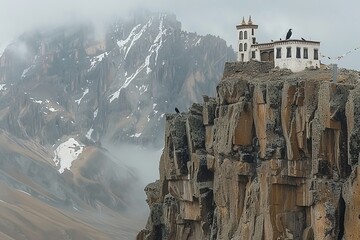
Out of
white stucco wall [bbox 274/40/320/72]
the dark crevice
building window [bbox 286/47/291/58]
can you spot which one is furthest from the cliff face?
building window [bbox 286/47/291/58]

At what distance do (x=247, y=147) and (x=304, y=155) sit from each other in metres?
7.39

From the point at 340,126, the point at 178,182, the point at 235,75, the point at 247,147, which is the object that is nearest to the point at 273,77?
the point at 235,75

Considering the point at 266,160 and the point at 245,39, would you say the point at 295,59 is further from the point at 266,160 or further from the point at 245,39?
the point at 266,160

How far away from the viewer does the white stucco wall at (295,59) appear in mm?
78375

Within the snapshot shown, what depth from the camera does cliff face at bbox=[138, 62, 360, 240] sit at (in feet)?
161

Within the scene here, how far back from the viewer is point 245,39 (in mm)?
95438

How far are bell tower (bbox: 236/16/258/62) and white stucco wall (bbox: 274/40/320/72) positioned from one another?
42.1 feet

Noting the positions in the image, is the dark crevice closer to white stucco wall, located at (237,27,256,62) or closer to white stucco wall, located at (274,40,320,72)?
white stucco wall, located at (274,40,320,72)

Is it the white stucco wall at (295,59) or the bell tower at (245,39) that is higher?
the bell tower at (245,39)

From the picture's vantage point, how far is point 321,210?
4988 cm

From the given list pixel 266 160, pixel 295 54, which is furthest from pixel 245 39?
pixel 266 160

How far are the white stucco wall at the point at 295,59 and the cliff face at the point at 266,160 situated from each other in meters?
6.64

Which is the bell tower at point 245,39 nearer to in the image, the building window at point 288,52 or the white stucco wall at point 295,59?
the white stucco wall at point 295,59

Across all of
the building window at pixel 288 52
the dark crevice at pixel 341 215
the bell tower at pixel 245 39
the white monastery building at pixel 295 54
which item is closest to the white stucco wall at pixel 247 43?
the bell tower at pixel 245 39
